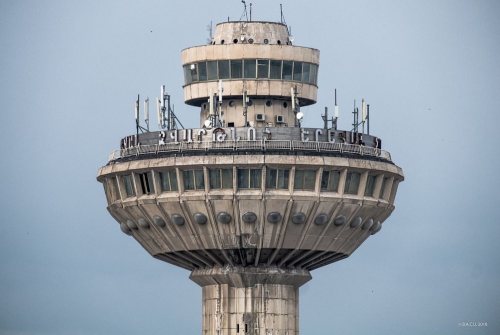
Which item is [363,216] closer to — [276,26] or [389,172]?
[389,172]

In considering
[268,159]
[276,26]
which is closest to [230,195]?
[268,159]

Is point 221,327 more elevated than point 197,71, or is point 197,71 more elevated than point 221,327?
point 197,71

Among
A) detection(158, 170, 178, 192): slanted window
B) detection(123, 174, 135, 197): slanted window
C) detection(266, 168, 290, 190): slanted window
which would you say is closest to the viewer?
detection(266, 168, 290, 190): slanted window

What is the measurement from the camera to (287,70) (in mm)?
180125

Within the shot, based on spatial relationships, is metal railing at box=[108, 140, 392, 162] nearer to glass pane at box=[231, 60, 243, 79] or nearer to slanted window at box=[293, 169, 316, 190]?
slanted window at box=[293, 169, 316, 190]

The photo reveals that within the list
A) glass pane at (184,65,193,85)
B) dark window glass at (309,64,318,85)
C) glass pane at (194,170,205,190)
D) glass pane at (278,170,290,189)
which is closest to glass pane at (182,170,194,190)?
glass pane at (194,170,205,190)

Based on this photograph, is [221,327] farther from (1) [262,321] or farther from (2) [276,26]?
(2) [276,26]

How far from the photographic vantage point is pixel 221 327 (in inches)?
7047

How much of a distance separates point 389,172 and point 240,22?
48.4ft

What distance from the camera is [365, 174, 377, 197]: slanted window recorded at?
176500 mm

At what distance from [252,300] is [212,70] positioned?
16.0m

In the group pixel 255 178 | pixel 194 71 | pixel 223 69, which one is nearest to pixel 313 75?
pixel 223 69

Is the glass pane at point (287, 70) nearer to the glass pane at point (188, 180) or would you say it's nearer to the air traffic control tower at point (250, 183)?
the air traffic control tower at point (250, 183)

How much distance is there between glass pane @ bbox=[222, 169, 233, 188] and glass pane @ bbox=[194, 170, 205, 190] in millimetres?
1380
